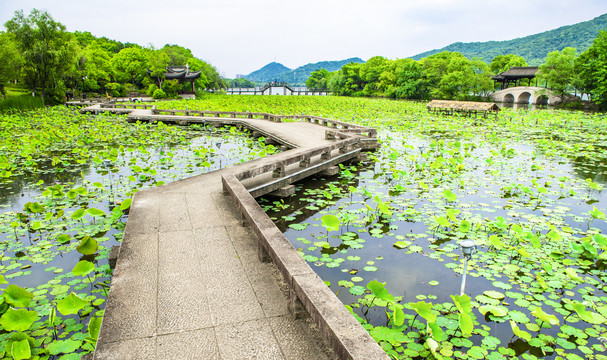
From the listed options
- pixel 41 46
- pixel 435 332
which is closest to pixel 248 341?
pixel 435 332

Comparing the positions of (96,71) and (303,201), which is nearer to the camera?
(303,201)

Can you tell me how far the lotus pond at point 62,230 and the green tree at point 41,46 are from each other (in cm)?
1582

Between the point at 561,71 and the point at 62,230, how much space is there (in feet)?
135

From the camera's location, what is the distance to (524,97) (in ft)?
148

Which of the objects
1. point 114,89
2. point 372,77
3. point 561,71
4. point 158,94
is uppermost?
point 372,77

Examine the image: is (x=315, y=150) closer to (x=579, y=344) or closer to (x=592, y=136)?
(x=579, y=344)

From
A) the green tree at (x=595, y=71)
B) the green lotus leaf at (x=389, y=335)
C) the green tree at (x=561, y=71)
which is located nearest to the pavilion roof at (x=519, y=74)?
the green tree at (x=561, y=71)

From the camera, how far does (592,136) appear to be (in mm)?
15703

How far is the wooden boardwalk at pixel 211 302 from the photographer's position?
7.99 ft

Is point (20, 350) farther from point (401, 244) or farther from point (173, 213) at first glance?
point (401, 244)

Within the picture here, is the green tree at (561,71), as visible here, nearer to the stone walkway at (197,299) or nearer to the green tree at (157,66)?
Result: the stone walkway at (197,299)

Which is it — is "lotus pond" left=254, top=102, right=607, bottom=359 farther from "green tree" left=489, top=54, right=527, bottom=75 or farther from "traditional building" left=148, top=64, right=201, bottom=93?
"green tree" left=489, top=54, right=527, bottom=75

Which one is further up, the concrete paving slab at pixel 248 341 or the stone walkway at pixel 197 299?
the stone walkway at pixel 197 299

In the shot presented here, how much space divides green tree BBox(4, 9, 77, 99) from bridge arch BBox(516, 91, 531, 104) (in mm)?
48665
